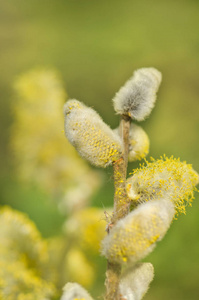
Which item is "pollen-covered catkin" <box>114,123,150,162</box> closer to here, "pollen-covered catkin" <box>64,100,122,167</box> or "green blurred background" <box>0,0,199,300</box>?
"pollen-covered catkin" <box>64,100,122,167</box>

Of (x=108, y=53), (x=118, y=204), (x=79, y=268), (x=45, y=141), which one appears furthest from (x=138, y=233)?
(x=108, y=53)

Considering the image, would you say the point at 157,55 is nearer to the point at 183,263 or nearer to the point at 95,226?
the point at 183,263

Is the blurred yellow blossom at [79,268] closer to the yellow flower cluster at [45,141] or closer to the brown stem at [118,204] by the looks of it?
the yellow flower cluster at [45,141]

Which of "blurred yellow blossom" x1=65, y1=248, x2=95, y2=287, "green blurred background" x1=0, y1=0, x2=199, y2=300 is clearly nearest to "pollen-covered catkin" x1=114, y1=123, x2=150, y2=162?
"blurred yellow blossom" x1=65, y1=248, x2=95, y2=287

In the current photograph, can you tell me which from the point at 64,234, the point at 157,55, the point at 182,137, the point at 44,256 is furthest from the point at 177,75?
the point at 44,256

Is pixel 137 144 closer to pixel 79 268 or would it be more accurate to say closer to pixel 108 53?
pixel 79 268

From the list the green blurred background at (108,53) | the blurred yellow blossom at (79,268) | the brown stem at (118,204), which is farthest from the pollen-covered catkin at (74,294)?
the green blurred background at (108,53)
